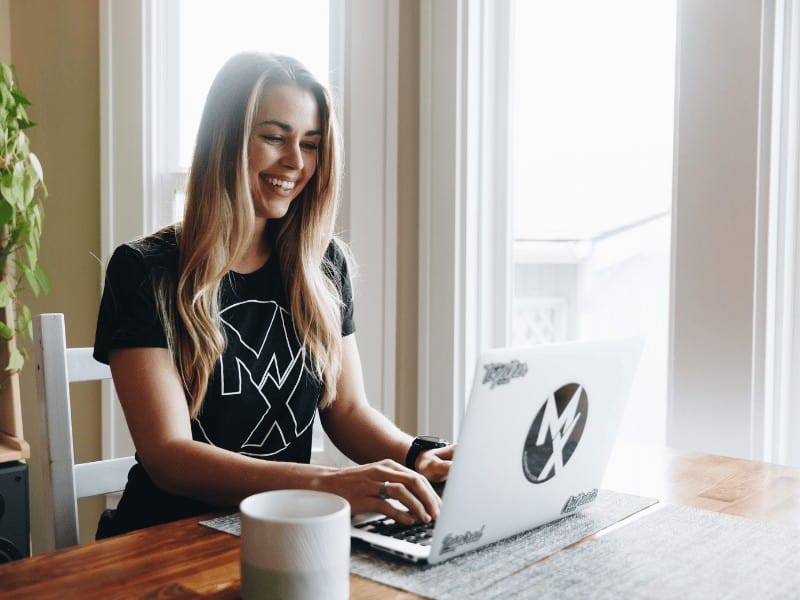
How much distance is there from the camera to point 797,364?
1736 millimetres

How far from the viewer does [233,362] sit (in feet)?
4.53

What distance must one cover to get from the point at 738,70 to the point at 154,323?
123cm

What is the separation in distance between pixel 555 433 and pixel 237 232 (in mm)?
715

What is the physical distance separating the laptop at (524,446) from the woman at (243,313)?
0.21 metres

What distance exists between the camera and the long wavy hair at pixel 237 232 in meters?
1.32

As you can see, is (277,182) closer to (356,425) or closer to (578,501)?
(356,425)

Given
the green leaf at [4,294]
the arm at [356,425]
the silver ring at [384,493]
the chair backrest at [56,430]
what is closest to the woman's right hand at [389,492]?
the silver ring at [384,493]

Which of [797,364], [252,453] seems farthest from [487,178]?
[252,453]

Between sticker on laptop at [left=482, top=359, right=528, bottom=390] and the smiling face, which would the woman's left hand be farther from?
the smiling face

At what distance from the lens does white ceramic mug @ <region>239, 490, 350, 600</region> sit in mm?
702

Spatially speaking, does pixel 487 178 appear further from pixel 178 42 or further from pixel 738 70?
pixel 178 42

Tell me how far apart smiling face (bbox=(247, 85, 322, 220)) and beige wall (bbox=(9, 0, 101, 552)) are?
1.36m

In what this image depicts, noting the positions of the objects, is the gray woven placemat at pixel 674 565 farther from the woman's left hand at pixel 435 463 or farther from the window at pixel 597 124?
the window at pixel 597 124

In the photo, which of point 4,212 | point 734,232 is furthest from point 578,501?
point 4,212
